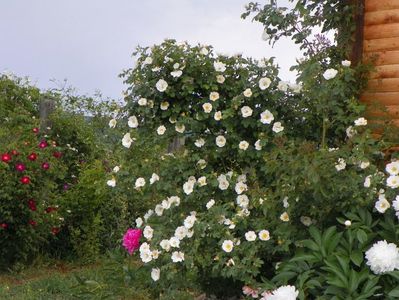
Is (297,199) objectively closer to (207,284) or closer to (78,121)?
(207,284)

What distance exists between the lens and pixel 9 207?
6938 mm

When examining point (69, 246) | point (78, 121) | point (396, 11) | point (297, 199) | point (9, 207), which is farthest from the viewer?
point (78, 121)

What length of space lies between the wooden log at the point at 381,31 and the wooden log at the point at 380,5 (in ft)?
0.41

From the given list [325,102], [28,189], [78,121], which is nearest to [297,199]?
[325,102]

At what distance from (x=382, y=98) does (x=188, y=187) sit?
1.53m

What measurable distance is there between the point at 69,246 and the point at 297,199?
470cm

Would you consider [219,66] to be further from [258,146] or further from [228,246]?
[228,246]

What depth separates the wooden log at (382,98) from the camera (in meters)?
4.90

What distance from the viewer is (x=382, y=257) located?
3.33m

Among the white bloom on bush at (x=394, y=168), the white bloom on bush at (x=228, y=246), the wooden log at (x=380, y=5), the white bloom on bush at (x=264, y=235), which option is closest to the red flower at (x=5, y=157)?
the white bloom on bush at (x=228, y=246)

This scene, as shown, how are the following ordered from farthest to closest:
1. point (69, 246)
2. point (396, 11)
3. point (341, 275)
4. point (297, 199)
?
point (69, 246) → point (396, 11) → point (297, 199) → point (341, 275)

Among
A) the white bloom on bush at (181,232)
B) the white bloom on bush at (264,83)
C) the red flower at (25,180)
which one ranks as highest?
the white bloom on bush at (264,83)

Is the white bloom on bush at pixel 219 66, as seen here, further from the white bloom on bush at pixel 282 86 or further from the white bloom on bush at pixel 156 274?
the white bloom on bush at pixel 156 274

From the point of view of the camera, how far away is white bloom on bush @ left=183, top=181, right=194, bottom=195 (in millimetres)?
4570
